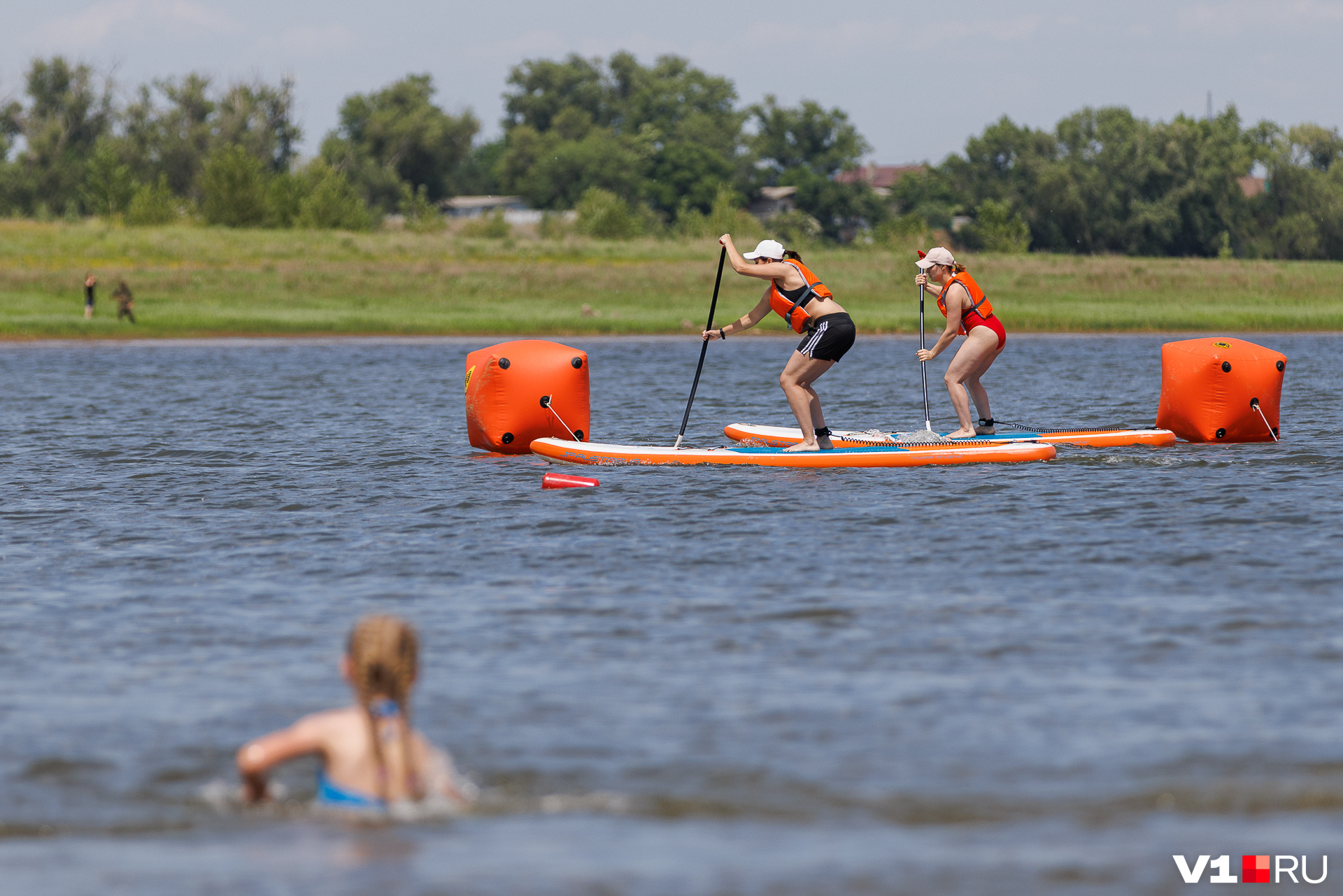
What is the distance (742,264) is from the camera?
1539cm

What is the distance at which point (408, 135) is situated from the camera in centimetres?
11819

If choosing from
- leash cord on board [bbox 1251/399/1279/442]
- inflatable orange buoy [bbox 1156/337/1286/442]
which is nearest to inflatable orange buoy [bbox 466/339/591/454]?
inflatable orange buoy [bbox 1156/337/1286/442]

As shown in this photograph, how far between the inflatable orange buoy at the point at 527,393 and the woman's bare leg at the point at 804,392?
98.0 inches

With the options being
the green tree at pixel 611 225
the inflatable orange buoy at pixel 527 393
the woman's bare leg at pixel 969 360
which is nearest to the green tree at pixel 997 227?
the green tree at pixel 611 225

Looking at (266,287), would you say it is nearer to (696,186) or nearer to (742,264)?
(742,264)

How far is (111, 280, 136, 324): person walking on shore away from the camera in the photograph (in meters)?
48.6

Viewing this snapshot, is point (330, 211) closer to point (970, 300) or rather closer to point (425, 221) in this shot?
point (425, 221)

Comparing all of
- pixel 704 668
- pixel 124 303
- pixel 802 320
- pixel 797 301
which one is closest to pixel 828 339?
pixel 802 320

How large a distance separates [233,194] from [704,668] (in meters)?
72.0

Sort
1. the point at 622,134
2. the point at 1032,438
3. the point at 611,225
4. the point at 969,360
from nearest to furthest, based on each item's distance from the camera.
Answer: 1. the point at 969,360
2. the point at 1032,438
3. the point at 611,225
4. the point at 622,134

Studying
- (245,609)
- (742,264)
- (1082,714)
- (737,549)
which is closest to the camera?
(1082,714)

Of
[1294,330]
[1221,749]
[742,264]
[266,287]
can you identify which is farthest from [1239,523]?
[266,287]

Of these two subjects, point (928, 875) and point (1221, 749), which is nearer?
point (928, 875)

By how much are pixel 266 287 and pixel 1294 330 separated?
3396 cm
